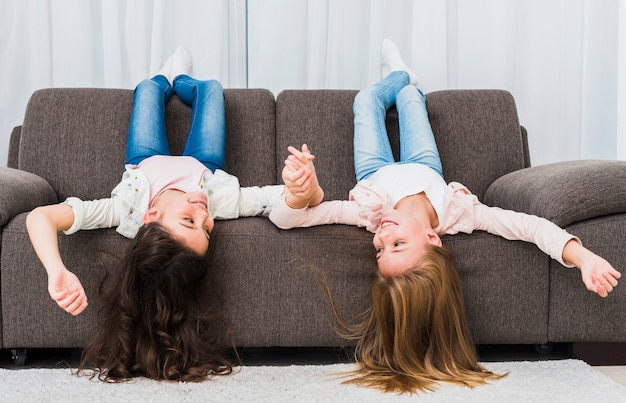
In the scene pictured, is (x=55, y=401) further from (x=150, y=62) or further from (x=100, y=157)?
(x=150, y=62)

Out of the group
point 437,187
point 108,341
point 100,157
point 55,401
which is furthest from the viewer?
point 100,157

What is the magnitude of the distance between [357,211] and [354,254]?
16cm

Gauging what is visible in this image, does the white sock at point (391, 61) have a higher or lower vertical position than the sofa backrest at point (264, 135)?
higher

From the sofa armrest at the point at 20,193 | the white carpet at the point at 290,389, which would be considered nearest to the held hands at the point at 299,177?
the white carpet at the point at 290,389

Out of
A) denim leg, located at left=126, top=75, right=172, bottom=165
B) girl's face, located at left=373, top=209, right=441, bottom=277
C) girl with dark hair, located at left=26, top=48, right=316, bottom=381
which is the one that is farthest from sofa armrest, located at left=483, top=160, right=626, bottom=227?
denim leg, located at left=126, top=75, right=172, bottom=165

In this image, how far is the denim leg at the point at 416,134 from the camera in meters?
2.20

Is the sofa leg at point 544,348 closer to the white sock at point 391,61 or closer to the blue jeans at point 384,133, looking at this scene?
the blue jeans at point 384,133

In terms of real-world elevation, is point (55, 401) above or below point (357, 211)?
below

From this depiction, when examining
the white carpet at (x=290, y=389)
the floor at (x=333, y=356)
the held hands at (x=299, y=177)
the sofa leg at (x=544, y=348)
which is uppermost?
the held hands at (x=299, y=177)

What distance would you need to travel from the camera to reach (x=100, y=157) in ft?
7.43

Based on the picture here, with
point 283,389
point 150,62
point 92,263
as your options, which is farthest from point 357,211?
point 150,62

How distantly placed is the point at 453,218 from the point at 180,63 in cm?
142

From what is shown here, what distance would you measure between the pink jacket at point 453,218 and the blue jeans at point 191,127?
1.67 feet

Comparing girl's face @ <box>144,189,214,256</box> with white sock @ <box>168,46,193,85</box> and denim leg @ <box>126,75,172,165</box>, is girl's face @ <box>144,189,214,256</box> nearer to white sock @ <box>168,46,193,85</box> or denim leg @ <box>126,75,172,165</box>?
denim leg @ <box>126,75,172,165</box>
